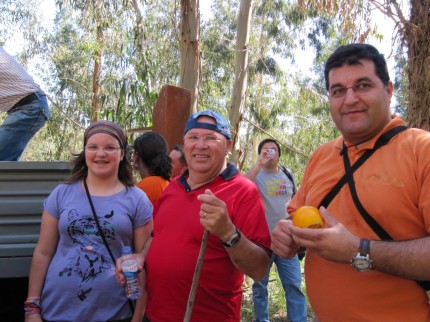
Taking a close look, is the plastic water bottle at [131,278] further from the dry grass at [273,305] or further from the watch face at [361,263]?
the dry grass at [273,305]

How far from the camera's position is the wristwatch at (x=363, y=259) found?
1563 mm

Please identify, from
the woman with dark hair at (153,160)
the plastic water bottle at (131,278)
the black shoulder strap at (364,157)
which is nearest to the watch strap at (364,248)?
the black shoulder strap at (364,157)

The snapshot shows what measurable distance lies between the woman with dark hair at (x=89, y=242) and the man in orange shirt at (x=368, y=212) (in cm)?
86

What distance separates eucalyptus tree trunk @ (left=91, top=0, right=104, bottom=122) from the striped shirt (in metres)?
7.39

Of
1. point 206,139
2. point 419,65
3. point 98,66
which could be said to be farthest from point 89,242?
point 98,66

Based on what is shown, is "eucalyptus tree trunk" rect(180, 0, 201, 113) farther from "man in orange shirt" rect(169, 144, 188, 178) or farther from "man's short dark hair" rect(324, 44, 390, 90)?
"man's short dark hair" rect(324, 44, 390, 90)

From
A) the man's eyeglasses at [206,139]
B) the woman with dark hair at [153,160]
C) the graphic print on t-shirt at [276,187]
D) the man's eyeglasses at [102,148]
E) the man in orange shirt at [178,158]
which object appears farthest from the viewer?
the graphic print on t-shirt at [276,187]

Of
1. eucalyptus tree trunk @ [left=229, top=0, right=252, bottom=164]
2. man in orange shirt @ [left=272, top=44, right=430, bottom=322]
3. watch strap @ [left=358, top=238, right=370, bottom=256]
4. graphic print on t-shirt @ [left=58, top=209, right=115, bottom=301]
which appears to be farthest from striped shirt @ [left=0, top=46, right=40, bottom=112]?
eucalyptus tree trunk @ [left=229, top=0, right=252, bottom=164]

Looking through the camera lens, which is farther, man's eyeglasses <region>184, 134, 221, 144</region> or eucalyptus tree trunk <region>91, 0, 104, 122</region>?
eucalyptus tree trunk <region>91, 0, 104, 122</region>

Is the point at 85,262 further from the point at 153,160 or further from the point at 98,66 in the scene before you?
the point at 98,66

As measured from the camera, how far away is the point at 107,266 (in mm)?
2297

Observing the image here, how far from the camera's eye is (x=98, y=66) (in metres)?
14.9

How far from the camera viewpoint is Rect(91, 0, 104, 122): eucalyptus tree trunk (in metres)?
10.7

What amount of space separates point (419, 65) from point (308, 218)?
2.64 metres
